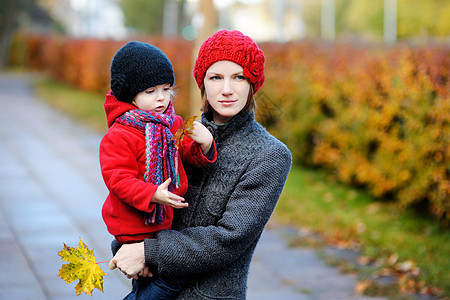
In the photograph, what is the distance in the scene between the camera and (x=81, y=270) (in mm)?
1912

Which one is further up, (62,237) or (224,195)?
(224,195)

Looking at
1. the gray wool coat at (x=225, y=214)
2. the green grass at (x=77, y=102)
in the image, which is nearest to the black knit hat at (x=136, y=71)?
the gray wool coat at (x=225, y=214)

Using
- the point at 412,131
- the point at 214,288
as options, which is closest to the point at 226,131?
the point at 214,288

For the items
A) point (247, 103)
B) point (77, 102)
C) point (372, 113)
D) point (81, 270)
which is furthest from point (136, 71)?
point (77, 102)

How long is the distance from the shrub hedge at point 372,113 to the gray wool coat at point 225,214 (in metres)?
0.58

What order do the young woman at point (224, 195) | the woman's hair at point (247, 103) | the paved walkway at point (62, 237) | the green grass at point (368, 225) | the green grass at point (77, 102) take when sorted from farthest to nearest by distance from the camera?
the green grass at point (77, 102)
the green grass at point (368, 225)
the paved walkway at point (62, 237)
the woman's hair at point (247, 103)
the young woman at point (224, 195)

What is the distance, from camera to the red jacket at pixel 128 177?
1796 millimetres

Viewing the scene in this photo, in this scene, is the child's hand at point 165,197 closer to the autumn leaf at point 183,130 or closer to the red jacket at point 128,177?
the red jacket at point 128,177

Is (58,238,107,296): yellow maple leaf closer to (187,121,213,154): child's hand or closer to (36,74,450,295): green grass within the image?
(187,121,213,154): child's hand

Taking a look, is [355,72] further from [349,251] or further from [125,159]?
[125,159]

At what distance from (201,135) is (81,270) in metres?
0.59

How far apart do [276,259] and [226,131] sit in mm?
3277

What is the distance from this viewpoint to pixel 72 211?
6.23 m

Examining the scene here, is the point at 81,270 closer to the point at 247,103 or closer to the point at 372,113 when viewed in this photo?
the point at 247,103
